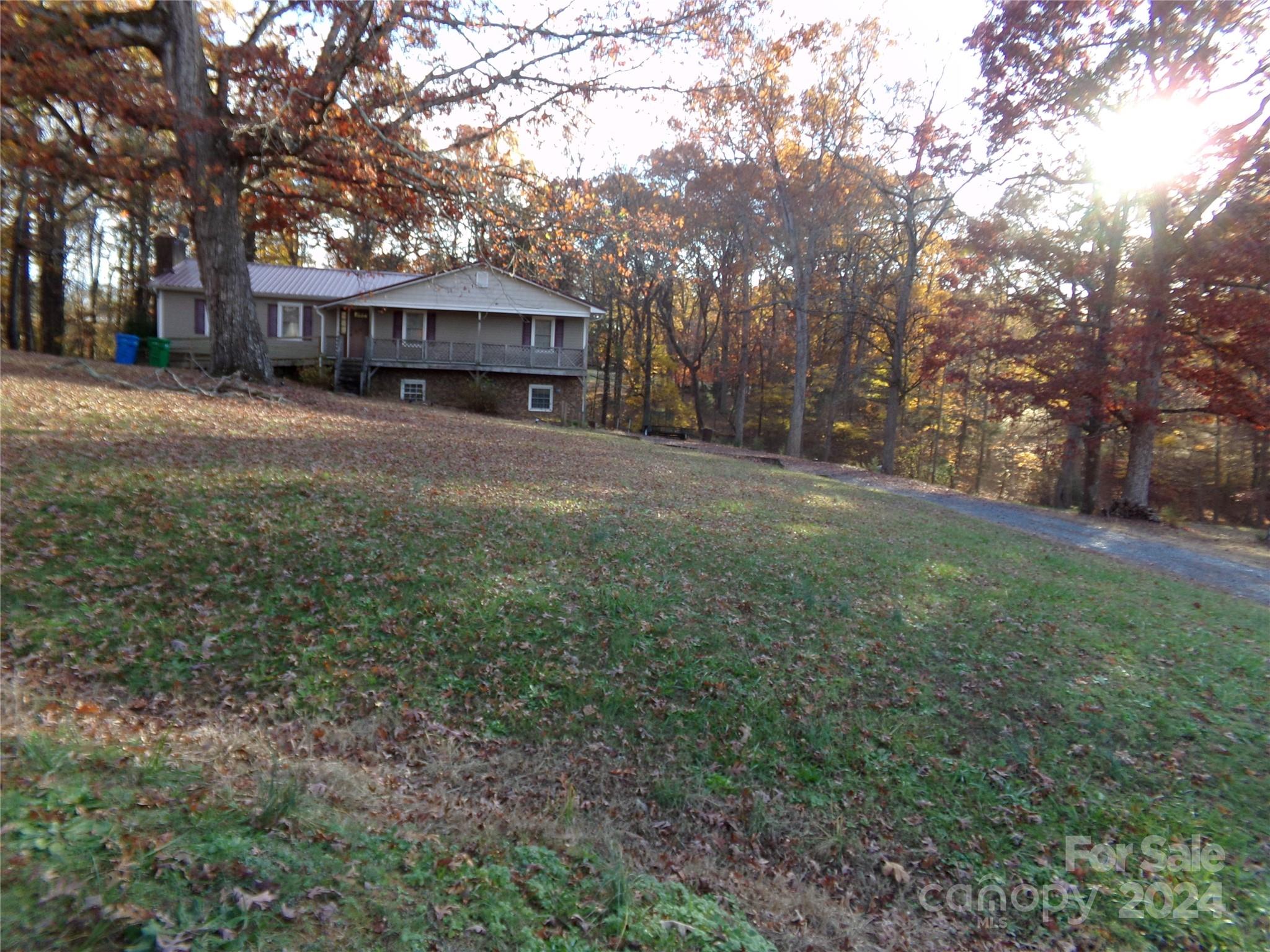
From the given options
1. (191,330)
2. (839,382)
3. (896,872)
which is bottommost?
(896,872)

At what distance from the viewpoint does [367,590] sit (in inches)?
272

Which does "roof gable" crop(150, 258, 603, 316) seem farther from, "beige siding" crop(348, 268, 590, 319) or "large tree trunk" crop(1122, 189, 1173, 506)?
"large tree trunk" crop(1122, 189, 1173, 506)

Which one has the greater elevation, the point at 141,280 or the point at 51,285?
the point at 141,280

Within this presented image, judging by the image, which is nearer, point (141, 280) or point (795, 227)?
point (795, 227)

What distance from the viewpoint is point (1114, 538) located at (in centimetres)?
1700

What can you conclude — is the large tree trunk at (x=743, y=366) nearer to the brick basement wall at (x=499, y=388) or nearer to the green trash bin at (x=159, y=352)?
the brick basement wall at (x=499, y=388)

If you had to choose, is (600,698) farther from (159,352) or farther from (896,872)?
(159,352)

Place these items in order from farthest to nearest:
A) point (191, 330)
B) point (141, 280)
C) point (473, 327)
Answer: point (141, 280), point (473, 327), point (191, 330)

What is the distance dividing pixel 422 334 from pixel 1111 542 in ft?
85.7

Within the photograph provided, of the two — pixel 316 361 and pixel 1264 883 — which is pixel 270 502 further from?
pixel 316 361

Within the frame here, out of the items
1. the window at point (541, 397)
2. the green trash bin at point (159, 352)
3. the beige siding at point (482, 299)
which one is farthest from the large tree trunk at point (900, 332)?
the green trash bin at point (159, 352)

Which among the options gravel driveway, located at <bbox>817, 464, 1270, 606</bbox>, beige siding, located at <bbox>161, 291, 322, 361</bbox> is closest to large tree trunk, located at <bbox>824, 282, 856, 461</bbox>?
gravel driveway, located at <bbox>817, 464, 1270, 606</bbox>

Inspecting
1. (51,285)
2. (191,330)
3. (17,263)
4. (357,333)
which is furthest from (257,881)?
(17,263)

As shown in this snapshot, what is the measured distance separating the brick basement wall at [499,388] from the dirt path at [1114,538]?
36.3 feet
